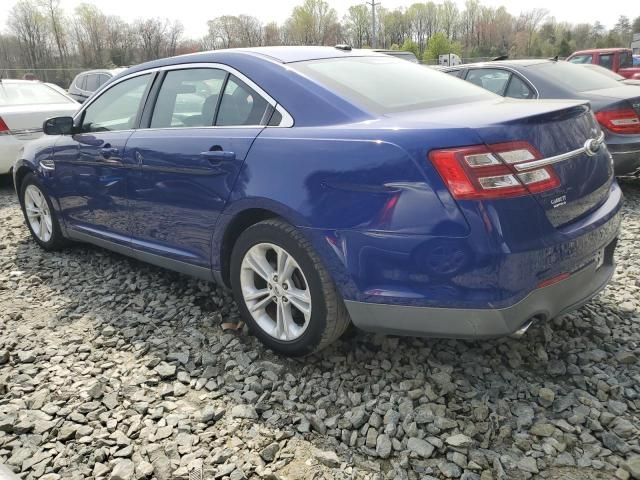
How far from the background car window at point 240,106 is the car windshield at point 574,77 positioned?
4394 millimetres

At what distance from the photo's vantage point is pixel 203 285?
3986 mm

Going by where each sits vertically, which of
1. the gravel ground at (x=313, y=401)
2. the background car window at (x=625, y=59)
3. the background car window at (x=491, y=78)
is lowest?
the gravel ground at (x=313, y=401)

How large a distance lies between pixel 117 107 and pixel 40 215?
162 cm

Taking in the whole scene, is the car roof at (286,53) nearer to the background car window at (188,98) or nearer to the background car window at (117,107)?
the background car window at (188,98)

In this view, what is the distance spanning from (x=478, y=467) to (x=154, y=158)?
243cm

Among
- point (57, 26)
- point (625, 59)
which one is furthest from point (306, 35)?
point (625, 59)

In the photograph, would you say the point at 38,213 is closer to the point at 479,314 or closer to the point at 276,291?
the point at 276,291

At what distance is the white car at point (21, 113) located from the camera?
24.0ft

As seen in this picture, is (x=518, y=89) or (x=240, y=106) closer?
(x=240, y=106)

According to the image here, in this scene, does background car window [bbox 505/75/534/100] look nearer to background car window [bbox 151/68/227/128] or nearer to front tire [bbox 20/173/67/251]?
background car window [bbox 151/68/227/128]

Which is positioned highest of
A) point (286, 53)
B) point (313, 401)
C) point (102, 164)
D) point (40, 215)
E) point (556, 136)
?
point (286, 53)

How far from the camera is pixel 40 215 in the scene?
5008mm

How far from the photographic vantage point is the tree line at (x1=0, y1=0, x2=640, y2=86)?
61.8 meters

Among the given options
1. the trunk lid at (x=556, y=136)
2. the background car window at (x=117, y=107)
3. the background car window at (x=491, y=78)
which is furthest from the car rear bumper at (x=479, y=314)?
the background car window at (x=491, y=78)
